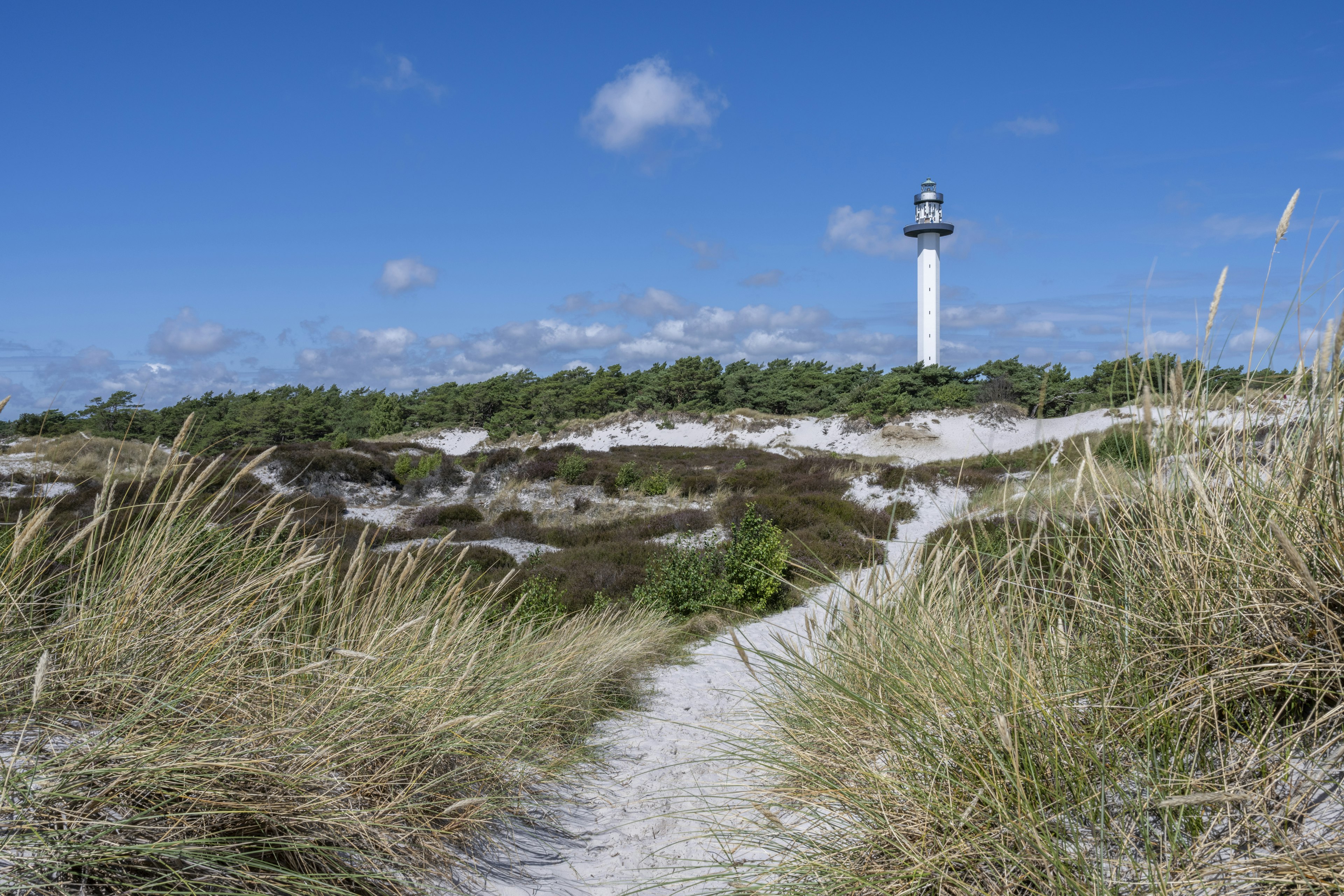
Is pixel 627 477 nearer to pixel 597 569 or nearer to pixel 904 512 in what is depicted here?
pixel 904 512

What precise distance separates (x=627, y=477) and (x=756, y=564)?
25.4 feet

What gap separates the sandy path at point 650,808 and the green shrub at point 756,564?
3087mm

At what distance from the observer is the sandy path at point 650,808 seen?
2.72 meters

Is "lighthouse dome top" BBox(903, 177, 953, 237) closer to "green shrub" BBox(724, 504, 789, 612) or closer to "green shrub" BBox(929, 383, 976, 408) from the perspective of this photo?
"green shrub" BBox(929, 383, 976, 408)

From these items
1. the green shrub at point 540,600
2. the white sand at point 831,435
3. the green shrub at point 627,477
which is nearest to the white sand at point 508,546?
the green shrub at point 540,600

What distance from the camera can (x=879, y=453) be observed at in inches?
1038

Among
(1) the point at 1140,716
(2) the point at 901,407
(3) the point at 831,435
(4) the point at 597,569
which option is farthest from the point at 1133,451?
(2) the point at 901,407

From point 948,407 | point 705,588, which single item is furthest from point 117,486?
point 948,407

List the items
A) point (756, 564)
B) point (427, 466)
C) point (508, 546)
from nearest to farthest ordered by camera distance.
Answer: point (756, 564) < point (508, 546) < point (427, 466)

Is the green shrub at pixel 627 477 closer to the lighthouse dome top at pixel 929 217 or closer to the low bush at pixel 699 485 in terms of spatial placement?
the low bush at pixel 699 485

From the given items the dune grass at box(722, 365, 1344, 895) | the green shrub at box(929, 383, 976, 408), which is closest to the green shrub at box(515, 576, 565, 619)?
the dune grass at box(722, 365, 1344, 895)

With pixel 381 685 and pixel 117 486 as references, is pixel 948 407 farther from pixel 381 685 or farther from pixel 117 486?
pixel 381 685

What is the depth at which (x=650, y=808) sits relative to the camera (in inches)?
139

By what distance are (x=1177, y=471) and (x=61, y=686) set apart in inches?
130
